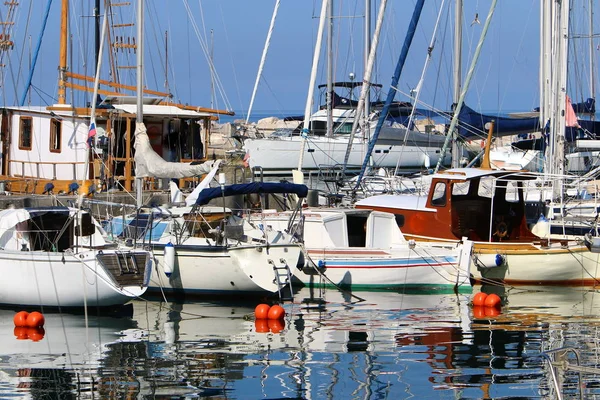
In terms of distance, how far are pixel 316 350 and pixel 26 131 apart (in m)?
18.0

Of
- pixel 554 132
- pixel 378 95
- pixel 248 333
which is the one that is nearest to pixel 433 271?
pixel 248 333

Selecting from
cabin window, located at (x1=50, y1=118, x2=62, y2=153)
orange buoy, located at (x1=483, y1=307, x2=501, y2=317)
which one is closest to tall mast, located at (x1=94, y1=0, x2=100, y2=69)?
cabin window, located at (x1=50, y1=118, x2=62, y2=153)

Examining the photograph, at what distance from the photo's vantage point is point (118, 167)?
32562 mm

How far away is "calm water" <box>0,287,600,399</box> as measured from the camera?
14.1 meters

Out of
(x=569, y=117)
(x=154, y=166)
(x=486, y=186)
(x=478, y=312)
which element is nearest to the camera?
(x=478, y=312)

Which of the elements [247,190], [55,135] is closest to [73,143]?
[55,135]

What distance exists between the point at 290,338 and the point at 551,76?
16.6 m

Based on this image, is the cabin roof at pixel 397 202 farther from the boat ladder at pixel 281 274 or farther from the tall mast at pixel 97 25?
the tall mast at pixel 97 25

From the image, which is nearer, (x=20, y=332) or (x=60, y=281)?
(x=20, y=332)

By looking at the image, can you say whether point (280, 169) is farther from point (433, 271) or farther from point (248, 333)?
point (248, 333)

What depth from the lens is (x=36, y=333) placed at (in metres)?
18.8

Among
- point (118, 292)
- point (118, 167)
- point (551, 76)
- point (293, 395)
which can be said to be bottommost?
point (293, 395)

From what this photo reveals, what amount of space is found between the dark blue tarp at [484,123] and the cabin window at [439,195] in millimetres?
10571

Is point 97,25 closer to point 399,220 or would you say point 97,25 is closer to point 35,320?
point 399,220
